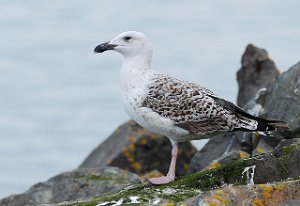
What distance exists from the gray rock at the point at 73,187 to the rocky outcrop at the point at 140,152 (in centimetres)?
361

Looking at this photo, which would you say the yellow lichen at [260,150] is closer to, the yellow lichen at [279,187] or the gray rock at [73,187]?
the gray rock at [73,187]

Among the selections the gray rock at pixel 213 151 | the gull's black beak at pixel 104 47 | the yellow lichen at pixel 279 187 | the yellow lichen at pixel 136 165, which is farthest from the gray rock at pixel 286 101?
the yellow lichen at pixel 279 187

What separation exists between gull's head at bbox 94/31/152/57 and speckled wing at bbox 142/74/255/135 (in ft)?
3.09

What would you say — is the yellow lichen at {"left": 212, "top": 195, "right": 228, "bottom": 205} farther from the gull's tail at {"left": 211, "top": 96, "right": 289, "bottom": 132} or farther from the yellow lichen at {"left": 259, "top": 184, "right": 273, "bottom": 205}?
the gull's tail at {"left": 211, "top": 96, "right": 289, "bottom": 132}

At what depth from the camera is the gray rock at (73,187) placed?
17.0m

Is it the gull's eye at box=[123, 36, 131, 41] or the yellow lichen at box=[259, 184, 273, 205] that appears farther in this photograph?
the gull's eye at box=[123, 36, 131, 41]

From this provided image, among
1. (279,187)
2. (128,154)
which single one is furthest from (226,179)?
(128,154)

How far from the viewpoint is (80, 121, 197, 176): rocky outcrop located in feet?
69.8

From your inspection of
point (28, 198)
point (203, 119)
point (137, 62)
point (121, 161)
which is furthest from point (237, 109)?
point (121, 161)

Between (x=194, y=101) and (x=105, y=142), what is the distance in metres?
9.10

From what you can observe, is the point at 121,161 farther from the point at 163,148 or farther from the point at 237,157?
the point at 237,157

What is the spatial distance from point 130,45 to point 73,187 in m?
3.97

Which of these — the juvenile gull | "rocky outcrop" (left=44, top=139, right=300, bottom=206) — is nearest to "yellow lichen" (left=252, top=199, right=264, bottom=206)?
"rocky outcrop" (left=44, top=139, right=300, bottom=206)

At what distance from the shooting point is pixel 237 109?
45.5ft
